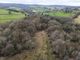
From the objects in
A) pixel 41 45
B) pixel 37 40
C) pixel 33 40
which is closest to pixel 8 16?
pixel 37 40

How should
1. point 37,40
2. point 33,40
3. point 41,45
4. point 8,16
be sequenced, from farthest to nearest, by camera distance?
point 8,16
point 37,40
point 33,40
point 41,45

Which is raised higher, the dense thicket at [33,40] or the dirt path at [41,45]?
the dense thicket at [33,40]

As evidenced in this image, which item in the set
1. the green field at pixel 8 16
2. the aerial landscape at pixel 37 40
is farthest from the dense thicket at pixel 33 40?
the green field at pixel 8 16

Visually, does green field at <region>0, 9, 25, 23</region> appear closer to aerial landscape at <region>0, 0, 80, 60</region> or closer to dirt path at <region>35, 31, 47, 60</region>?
aerial landscape at <region>0, 0, 80, 60</region>

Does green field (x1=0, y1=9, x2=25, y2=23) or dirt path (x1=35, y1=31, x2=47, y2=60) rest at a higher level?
green field (x1=0, y1=9, x2=25, y2=23)

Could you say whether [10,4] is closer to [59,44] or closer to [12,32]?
[12,32]

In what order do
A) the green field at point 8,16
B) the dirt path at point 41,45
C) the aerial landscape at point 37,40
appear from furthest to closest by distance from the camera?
the green field at point 8,16
the aerial landscape at point 37,40
the dirt path at point 41,45

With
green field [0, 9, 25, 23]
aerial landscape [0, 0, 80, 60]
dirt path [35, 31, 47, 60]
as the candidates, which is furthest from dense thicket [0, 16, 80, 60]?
green field [0, 9, 25, 23]

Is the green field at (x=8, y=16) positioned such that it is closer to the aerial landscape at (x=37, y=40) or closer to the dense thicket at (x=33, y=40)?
the aerial landscape at (x=37, y=40)

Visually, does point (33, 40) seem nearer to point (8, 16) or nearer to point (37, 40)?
point (37, 40)

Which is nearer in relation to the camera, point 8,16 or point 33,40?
point 33,40

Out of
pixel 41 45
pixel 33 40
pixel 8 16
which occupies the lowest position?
pixel 41 45

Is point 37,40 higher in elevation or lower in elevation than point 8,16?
lower
